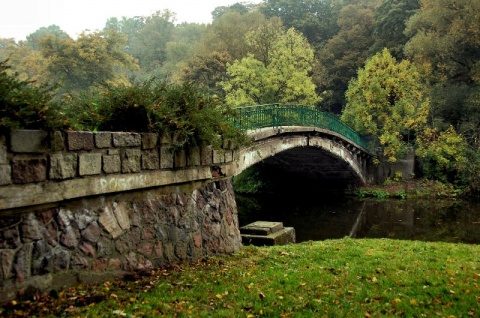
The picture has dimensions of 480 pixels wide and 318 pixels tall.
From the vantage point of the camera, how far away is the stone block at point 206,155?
23.0 feet

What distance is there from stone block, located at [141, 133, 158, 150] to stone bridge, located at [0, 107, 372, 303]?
0.01m

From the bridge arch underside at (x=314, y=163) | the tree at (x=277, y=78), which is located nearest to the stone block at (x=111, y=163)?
the bridge arch underside at (x=314, y=163)

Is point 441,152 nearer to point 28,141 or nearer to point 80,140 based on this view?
point 80,140

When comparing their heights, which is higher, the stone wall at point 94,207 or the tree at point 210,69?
the tree at point 210,69

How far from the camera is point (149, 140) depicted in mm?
5746

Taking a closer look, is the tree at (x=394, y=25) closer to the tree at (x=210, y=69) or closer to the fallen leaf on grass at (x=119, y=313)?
the tree at (x=210, y=69)

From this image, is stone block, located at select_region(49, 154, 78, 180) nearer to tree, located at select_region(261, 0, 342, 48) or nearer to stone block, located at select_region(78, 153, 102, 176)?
stone block, located at select_region(78, 153, 102, 176)

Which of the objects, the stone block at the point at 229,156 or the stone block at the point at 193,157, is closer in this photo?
the stone block at the point at 193,157

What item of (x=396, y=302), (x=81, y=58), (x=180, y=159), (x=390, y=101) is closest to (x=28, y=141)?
(x=180, y=159)

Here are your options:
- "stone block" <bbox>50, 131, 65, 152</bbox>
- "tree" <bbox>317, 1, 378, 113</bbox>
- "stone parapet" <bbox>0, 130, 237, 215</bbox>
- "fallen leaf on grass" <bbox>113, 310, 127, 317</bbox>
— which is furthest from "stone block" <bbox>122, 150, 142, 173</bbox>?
"tree" <bbox>317, 1, 378, 113</bbox>

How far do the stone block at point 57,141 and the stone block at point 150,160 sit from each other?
1308 millimetres

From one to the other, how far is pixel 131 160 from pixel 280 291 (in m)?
2.57

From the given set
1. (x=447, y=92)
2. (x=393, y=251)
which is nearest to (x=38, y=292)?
(x=393, y=251)

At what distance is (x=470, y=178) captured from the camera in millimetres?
23250
